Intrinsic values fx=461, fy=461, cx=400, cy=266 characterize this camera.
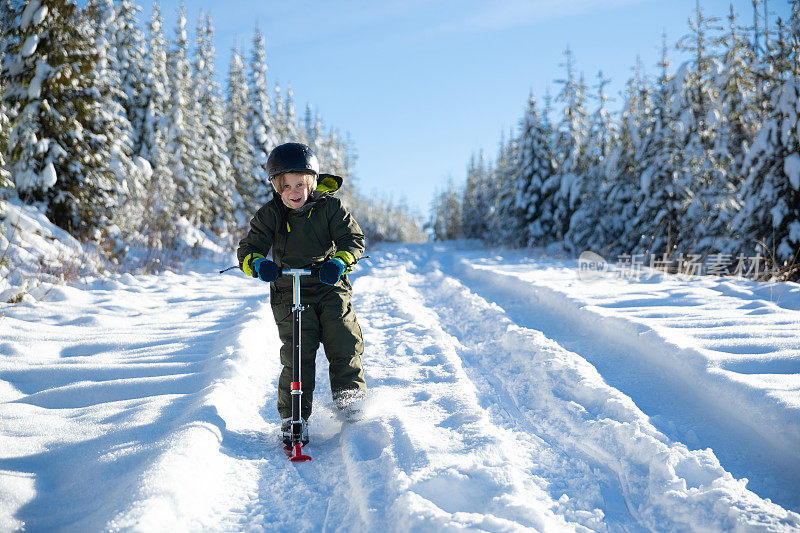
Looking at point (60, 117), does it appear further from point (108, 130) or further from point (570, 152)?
point (570, 152)

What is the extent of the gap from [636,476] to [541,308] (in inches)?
178

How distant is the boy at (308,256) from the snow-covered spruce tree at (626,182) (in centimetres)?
1725

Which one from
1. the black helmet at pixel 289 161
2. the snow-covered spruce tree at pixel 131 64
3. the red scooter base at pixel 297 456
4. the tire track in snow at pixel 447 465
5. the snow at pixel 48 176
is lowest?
the red scooter base at pixel 297 456

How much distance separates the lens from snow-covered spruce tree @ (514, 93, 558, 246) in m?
24.8

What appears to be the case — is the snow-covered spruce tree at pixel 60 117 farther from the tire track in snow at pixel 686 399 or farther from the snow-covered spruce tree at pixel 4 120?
the tire track in snow at pixel 686 399

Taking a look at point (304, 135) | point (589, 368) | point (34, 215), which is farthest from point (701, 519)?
point (304, 135)

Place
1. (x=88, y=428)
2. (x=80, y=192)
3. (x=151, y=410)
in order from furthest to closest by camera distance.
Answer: (x=80, y=192) < (x=151, y=410) < (x=88, y=428)

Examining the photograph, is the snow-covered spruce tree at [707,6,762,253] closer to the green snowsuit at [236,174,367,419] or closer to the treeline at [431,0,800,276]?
the treeline at [431,0,800,276]

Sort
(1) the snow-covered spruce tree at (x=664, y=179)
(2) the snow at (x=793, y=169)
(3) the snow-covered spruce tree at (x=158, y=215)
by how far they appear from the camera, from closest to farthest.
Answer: (2) the snow at (x=793, y=169) < (3) the snow-covered spruce tree at (x=158, y=215) < (1) the snow-covered spruce tree at (x=664, y=179)

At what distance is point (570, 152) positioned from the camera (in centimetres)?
2389

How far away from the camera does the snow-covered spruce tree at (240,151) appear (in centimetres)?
2628

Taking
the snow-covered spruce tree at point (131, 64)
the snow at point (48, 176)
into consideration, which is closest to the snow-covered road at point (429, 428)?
the snow at point (48, 176)

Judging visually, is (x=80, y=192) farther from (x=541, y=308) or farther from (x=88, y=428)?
(x=541, y=308)

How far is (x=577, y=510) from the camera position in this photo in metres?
2.27
